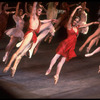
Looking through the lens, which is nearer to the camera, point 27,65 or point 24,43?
point 24,43

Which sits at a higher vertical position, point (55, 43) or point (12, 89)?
point (12, 89)

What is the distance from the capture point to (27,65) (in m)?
13.1

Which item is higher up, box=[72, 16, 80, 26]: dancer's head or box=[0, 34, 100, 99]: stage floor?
box=[72, 16, 80, 26]: dancer's head

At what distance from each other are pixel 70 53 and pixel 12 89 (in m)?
1.94

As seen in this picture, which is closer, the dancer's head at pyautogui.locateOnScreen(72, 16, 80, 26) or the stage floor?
the stage floor

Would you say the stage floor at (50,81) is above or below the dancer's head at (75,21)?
below

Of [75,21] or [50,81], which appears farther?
[50,81]

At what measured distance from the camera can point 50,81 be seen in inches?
440

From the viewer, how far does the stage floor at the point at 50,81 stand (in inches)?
383

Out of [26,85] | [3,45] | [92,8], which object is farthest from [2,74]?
[92,8]

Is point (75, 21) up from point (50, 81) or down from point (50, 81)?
up

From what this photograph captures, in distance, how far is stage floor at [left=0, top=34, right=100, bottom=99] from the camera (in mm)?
9734

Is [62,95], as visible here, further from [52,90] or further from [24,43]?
[24,43]

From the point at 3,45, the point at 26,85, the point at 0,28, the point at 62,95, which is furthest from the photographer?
the point at 3,45
